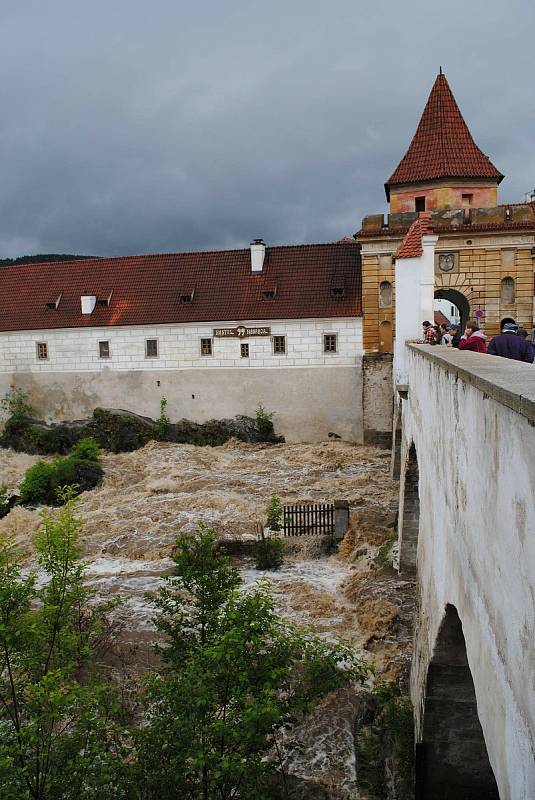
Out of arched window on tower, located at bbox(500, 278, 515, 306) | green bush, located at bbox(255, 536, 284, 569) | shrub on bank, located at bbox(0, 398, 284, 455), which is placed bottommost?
green bush, located at bbox(255, 536, 284, 569)

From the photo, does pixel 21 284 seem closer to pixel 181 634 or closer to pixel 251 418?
pixel 251 418

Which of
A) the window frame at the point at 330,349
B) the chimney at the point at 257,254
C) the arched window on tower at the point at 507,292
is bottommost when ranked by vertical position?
the window frame at the point at 330,349

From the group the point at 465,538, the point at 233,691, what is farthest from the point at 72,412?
the point at 465,538

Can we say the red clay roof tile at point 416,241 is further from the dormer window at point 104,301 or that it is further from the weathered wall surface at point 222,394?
the dormer window at point 104,301

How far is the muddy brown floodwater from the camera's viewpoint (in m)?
10.4

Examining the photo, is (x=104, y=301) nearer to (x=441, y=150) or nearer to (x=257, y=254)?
(x=257, y=254)

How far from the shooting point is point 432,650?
21.1 feet

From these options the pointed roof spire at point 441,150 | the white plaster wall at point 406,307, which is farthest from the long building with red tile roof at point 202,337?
the white plaster wall at point 406,307

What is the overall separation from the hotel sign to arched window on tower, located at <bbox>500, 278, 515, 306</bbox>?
29.6ft

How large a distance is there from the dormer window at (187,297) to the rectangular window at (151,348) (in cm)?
204

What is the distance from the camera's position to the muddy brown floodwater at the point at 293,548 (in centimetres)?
1043

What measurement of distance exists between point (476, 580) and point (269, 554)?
36.5 feet

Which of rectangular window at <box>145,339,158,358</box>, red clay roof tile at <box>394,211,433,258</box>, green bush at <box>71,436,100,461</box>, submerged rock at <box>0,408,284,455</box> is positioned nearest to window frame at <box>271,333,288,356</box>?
submerged rock at <box>0,408,284,455</box>

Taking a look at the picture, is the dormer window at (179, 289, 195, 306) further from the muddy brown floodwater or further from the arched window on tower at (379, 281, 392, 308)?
the arched window on tower at (379, 281, 392, 308)
